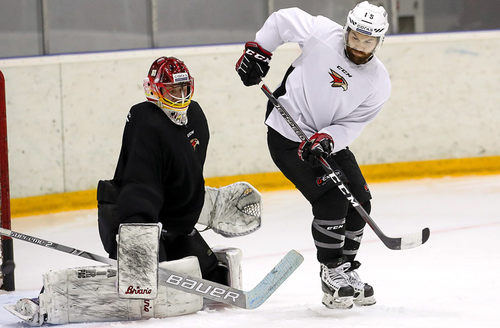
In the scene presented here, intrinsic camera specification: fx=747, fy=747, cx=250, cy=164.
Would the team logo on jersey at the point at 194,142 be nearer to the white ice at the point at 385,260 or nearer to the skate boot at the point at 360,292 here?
the white ice at the point at 385,260

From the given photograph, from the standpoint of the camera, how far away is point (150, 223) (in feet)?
7.16

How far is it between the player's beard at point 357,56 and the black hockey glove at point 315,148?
0.28 m

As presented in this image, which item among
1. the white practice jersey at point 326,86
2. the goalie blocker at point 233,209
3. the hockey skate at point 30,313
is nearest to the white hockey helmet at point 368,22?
the white practice jersey at point 326,86

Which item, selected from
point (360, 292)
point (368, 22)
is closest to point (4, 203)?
point (360, 292)

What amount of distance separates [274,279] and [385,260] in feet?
3.26

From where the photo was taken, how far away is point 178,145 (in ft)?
8.09

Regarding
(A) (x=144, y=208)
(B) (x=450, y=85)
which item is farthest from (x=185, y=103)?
(B) (x=450, y=85)

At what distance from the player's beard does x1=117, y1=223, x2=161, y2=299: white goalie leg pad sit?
38.7 inches

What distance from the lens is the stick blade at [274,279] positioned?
2483mm

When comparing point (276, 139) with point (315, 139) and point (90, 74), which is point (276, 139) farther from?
point (90, 74)

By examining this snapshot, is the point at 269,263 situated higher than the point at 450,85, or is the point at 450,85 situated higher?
the point at 450,85

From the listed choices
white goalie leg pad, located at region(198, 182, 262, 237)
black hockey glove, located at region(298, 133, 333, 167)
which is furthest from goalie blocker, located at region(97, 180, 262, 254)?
black hockey glove, located at region(298, 133, 333, 167)

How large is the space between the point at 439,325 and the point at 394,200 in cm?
261

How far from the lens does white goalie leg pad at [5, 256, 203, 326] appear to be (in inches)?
94.2
